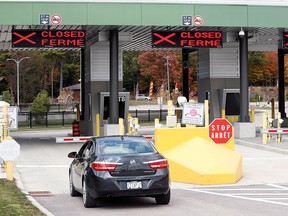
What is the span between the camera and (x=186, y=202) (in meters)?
13.8

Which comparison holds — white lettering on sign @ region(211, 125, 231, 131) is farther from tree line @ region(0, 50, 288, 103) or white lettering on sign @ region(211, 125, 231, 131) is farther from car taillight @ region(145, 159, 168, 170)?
tree line @ region(0, 50, 288, 103)

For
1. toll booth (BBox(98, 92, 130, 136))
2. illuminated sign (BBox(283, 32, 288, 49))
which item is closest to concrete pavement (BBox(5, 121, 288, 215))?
toll booth (BBox(98, 92, 130, 136))

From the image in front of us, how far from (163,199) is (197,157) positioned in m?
4.67

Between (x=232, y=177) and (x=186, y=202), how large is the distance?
12.0 feet

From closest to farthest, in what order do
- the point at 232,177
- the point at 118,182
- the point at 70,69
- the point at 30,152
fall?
1. the point at 118,182
2. the point at 232,177
3. the point at 30,152
4. the point at 70,69

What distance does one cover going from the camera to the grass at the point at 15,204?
37.1ft

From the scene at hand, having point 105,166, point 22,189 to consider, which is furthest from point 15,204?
point 22,189

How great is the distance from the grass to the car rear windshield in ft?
5.89

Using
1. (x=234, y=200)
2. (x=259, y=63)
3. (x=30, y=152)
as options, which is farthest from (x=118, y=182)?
(x=259, y=63)

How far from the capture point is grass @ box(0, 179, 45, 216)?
11.3 m

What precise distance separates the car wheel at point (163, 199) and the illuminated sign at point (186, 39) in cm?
1901

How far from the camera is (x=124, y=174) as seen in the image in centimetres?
1256

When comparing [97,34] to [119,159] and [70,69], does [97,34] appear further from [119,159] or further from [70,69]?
[70,69]

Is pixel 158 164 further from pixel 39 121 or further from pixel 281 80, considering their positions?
pixel 39 121
